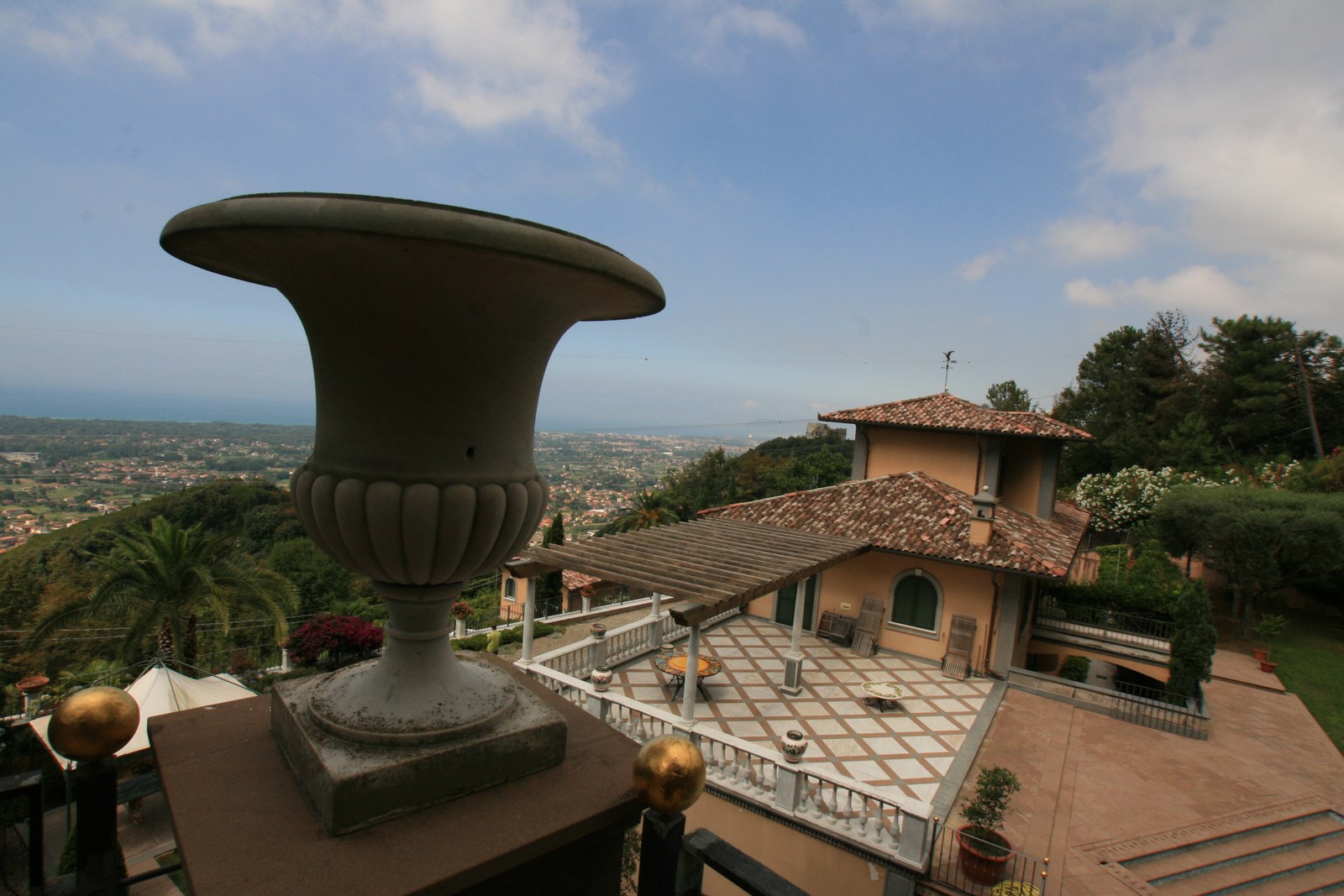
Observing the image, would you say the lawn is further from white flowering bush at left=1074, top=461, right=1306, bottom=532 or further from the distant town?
the distant town

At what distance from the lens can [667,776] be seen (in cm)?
144

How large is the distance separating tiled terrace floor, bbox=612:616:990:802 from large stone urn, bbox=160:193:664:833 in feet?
24.6

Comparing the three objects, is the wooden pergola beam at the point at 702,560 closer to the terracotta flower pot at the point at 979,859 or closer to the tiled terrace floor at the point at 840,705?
the tiled terrace floor at the point at 840,705

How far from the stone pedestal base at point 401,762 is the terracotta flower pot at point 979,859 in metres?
6.64

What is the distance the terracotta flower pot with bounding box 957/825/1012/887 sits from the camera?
6770mm

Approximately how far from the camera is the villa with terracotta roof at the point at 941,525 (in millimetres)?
12383

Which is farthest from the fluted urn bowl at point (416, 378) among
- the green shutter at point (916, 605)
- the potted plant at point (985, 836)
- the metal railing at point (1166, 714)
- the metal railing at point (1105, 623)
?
the metal railing at point (1105, 623)

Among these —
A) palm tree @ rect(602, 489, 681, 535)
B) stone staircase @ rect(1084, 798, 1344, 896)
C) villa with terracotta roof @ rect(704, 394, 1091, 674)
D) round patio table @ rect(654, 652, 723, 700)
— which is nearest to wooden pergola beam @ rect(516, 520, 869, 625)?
round patio table @ rect(654, 652, 723, 700)

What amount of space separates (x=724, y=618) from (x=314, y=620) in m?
10.2

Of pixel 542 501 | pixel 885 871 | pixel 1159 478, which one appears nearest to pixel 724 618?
pixel 885 871

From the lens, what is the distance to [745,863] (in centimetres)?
153

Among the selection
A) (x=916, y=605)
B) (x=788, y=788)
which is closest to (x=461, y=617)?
(x=916, y=605)

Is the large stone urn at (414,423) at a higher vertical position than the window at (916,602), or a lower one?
higher

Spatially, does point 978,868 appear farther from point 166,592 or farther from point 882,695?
point 166,592
